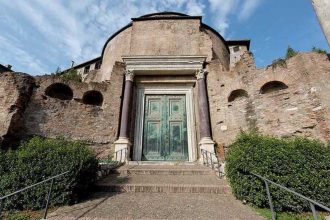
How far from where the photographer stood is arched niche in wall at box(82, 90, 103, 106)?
1155cm

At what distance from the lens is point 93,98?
12148 mm

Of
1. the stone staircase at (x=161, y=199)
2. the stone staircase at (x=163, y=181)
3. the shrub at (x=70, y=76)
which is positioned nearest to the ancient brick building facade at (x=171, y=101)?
the shrub at (x=70, y=76)

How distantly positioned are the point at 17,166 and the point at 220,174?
574cm

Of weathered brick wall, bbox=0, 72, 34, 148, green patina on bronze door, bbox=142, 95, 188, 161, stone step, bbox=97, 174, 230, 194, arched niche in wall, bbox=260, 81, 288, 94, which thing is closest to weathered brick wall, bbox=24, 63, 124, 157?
weathered brick wall, bbox=0, 72, 34, 148

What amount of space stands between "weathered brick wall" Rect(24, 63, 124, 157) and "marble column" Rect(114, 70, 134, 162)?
1.47 ft

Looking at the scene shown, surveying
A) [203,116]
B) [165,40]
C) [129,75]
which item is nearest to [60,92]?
[129,75]

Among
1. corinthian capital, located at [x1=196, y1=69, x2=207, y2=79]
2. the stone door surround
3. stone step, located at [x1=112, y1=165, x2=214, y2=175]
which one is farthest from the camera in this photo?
corinthian capital, located at [x1=196, y1=69, x2=207, y2=79]

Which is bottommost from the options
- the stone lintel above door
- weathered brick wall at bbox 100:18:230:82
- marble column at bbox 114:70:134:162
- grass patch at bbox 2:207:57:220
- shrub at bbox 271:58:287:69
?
grass patch at bbox 2:207:57:220

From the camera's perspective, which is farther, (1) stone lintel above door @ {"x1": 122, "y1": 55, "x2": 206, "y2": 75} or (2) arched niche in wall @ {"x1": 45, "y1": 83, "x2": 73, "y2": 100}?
(1) stone lintel above door @ {"x1": 122, "y1": 55, "x2": 206, "y2": 75}

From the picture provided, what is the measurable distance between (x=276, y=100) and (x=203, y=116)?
10.7ft

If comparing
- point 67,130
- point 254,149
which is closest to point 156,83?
point 67,130

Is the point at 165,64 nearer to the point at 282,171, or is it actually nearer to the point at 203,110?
the point at 203,110

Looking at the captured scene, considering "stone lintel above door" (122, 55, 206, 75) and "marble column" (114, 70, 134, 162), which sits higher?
"stone lintel above door" (122, 55, 206, 75)

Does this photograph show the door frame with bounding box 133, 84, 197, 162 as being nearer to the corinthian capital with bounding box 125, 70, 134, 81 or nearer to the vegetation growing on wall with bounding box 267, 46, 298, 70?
the corinthian capital with bounding box 125, 70, 134, 81
